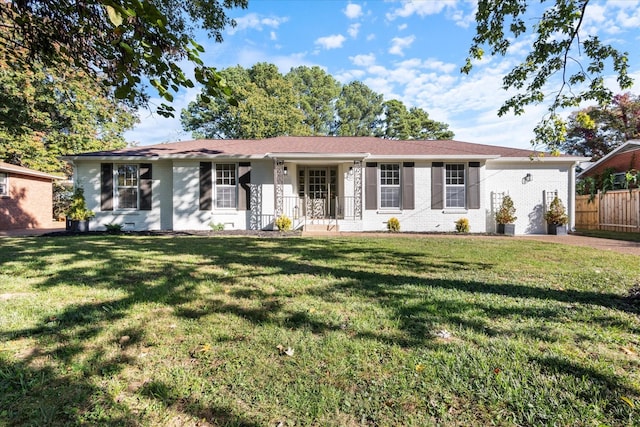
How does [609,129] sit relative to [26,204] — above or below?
above

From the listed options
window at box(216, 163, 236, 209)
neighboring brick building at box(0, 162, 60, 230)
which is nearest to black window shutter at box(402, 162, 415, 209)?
window at box(216, 163, 236, 209)

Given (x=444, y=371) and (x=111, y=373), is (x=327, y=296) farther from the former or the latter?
(x=111, y=373)

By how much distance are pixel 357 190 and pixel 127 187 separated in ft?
29.9

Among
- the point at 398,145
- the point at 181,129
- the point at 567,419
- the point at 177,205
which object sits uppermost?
the point at 181,129

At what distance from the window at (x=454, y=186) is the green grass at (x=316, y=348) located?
24.9 feet

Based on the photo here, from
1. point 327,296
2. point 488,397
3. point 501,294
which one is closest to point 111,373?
point 327,296

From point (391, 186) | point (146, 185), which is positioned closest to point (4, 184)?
point (146, 185)

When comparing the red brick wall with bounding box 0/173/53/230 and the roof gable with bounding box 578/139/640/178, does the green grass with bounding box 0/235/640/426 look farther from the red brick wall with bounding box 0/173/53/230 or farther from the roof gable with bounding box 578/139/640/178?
the roof gable with bounding box 578/139/640/178

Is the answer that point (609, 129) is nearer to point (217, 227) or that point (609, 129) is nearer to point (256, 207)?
point (256, 207)

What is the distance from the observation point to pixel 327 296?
3752 millimetres

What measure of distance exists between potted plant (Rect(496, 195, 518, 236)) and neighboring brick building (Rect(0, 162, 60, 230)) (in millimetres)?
21491

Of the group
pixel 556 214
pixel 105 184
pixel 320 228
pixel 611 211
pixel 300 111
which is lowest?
pixel 320 228

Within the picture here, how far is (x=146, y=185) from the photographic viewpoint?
1216 centimetres

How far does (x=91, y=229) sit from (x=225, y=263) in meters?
9.52
